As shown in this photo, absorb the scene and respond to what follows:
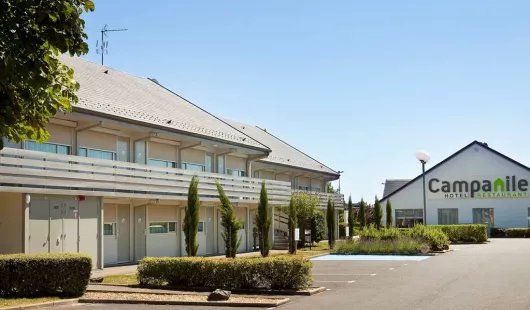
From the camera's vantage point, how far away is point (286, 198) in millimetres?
38750

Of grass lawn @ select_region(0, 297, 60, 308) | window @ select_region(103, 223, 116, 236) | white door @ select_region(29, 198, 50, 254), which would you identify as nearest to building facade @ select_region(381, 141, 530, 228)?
window @ select_region(103, 223, 116, 236)

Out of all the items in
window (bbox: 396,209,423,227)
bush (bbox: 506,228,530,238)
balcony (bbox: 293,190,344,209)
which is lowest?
bush (bbox: 506,228,530,238)

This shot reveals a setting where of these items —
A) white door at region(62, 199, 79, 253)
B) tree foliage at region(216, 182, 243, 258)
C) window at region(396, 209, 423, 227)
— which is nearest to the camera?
white door at region(62, 199, 79, 253)

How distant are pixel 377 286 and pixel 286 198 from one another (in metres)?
20.2

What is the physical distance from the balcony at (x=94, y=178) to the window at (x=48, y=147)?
1.10 metres

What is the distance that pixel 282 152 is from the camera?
158 ft

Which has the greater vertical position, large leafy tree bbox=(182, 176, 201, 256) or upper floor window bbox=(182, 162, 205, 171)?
upper floor window bbox=(182, 162, 205, 171)

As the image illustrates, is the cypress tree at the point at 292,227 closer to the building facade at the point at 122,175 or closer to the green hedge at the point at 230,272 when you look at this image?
the building facade at the point at 122,175

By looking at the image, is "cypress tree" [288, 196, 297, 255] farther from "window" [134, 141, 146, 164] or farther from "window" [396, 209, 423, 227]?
"window" [396, 209, 423, 227]

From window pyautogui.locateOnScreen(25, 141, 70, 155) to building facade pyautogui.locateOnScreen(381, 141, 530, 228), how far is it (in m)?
47.1

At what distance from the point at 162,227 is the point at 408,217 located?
40.9 meters

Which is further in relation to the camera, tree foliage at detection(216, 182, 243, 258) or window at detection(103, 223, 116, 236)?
window at detection(103, 223, 116, 236)

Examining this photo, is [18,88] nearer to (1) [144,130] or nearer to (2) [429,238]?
(1) [144,130]

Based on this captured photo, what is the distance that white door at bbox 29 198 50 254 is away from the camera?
21078 mm
